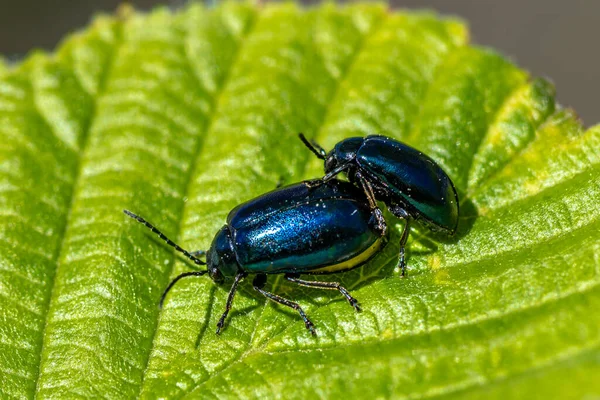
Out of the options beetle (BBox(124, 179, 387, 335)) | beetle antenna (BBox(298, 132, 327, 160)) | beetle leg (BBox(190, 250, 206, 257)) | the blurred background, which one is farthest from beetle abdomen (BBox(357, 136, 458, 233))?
the blurred background

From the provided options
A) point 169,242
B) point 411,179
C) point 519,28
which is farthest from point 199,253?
point 519,28

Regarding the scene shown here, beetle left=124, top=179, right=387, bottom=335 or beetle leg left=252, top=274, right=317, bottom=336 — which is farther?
beetle left=124, top=179, right=387, bottom=335

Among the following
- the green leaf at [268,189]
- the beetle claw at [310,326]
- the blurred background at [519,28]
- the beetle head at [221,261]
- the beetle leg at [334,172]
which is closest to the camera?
the green leaf at [268,189]

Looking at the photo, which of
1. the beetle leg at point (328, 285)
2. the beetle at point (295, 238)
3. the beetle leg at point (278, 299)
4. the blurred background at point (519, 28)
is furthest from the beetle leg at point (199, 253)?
the blurred background at point (519, 28)

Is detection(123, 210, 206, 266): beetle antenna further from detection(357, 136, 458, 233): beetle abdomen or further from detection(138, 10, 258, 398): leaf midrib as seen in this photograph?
detection(357, 136, 458, 233): beetle abdomen

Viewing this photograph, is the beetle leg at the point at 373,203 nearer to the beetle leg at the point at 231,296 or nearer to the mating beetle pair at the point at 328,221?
the mating beetle pair at the point at 328,221

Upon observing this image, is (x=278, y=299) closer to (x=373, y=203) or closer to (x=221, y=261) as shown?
(x=221, y=261)

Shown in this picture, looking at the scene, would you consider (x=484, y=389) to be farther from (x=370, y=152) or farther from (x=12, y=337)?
(x=12, y=337)
